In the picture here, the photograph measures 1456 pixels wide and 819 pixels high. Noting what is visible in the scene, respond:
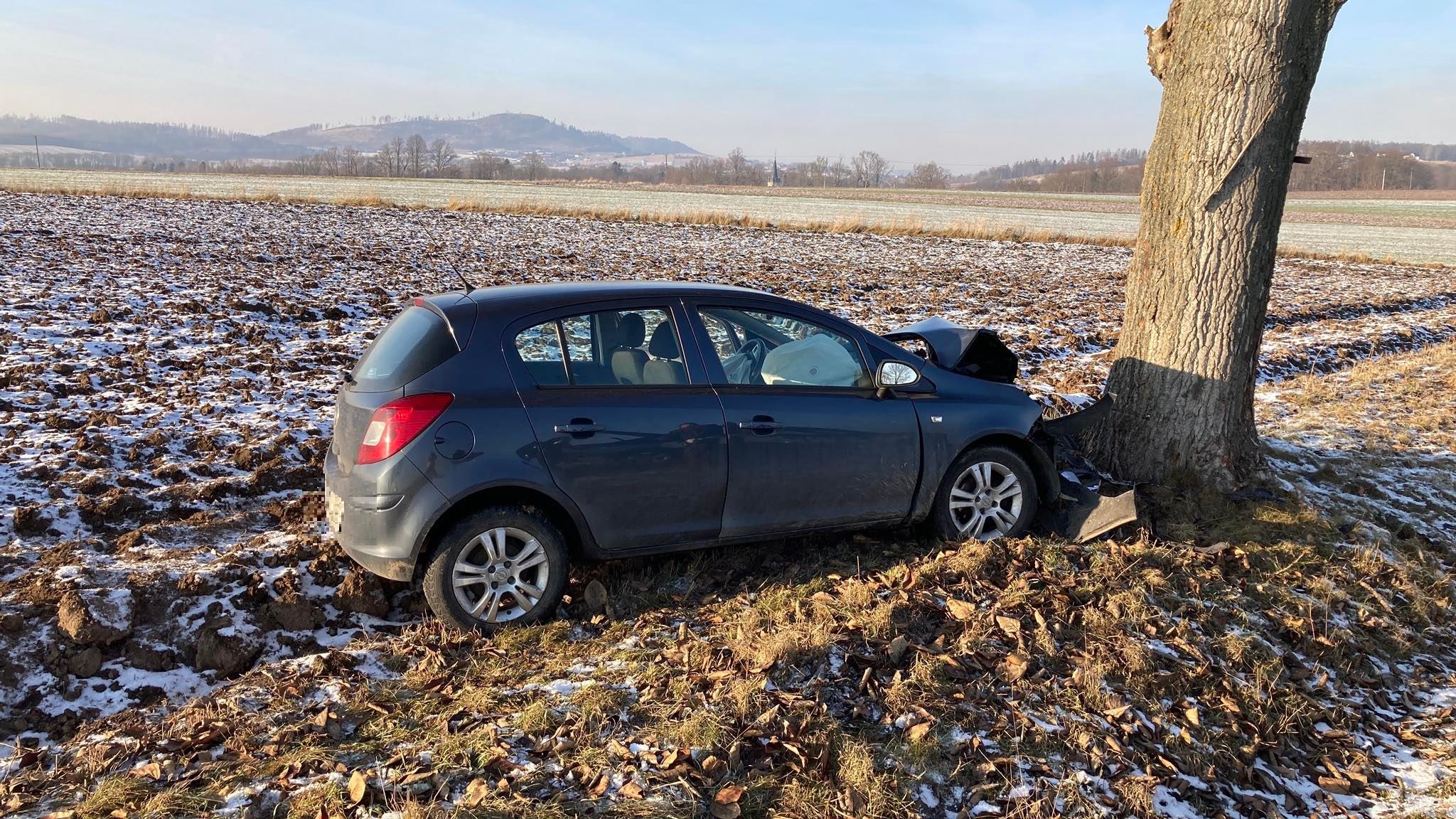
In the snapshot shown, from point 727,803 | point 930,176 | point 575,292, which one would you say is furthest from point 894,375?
point 930,176

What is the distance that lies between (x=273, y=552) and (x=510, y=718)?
7.53ft

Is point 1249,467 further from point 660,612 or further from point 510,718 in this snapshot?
point 510,718

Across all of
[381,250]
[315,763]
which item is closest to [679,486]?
[315,763]

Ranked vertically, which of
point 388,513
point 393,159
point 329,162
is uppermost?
point 393,159

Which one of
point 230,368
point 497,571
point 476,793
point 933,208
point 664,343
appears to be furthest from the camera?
point 933,208

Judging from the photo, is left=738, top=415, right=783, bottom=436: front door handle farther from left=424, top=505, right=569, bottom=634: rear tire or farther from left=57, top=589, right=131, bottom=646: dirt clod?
left=57, top=589, right=131, bottom=646: dirt clod

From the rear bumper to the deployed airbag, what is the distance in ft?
6.25

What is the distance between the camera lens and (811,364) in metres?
5.05

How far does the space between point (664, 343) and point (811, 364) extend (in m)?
0.89

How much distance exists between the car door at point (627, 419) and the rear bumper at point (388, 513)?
0.61 m

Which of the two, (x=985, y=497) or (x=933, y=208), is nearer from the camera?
(x=985, y=497)

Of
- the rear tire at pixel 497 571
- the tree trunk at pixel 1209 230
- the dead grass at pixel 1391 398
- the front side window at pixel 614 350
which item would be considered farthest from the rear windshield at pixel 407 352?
the dead grass at pixel 1391 398

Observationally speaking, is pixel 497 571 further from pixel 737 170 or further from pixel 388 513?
pixel 737 170

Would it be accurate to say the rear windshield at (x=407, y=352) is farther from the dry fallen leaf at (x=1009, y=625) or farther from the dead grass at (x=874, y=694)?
the dry fallen leaf at (x=1009, y=625)
